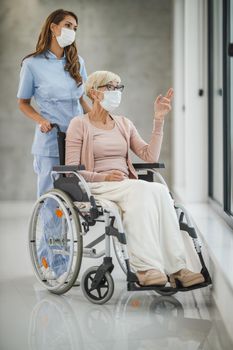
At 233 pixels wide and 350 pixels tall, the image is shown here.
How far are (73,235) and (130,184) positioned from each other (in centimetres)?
33

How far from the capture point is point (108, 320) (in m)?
3.30

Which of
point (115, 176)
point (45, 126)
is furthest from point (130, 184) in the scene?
point (45, 126)

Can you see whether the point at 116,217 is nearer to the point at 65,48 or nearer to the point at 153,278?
the point at 153,278

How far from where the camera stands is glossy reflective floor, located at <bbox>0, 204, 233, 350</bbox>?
9.63 feet

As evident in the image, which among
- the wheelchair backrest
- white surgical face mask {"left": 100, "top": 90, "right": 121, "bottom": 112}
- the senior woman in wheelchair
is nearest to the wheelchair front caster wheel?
the senior woman in wheelchair

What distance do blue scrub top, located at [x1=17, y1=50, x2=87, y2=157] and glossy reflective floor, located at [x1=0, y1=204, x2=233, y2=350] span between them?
0.72 meters

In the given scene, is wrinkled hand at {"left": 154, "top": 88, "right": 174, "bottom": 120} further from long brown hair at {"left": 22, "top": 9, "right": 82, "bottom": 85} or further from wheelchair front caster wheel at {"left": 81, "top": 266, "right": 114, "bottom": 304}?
wheelchair front caster wheel at {"left": 81, "top": 266, "right": 114, "bottom": 304}

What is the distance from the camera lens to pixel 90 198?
353 cm

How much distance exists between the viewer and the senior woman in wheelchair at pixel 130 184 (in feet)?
11.5

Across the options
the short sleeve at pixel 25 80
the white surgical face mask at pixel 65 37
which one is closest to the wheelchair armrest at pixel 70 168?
the short sleeve at pixel 25 80

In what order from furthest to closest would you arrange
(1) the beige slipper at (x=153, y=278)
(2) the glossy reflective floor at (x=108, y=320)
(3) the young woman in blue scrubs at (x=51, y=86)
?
(3) the young woman in blue scrubs at (x=51, y=86) < (1) the beige slipper at (x=153, y=278) < (2) the glossy reflective floor at (x=108, y=320)

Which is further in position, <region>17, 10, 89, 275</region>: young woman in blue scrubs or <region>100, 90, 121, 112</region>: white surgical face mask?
<region>17, 10, 89, 275</region>: young woman in blue scrubs

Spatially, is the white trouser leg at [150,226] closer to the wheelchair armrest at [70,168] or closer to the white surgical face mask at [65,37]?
the wheelchair armrest at [70,168]

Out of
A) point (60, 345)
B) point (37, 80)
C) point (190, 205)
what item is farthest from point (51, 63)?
point (190, 205)
